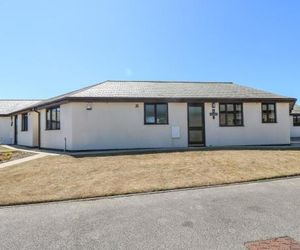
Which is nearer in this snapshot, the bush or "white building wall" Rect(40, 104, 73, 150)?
the bush

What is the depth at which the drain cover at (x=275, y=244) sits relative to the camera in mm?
4012

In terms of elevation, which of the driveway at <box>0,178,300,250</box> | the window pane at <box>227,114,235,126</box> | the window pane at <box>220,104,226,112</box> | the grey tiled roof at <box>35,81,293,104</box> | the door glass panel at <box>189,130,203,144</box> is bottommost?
the driveway at <box>0,178,300,250</box>

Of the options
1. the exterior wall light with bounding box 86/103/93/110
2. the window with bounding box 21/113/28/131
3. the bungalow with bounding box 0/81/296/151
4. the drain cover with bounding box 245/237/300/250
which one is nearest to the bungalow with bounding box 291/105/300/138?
the bungalow with bounding box 0/81/296/151

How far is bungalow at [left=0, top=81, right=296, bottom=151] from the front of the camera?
53.1ft

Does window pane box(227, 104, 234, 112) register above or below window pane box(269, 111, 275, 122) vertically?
above

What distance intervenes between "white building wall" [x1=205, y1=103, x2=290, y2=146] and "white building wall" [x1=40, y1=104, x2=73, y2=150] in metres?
8.11

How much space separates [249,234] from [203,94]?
14248 mm

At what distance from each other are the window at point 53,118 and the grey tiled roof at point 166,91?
66 cm

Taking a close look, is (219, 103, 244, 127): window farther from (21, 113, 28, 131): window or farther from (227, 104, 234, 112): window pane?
(21, 113, 28, 131): window

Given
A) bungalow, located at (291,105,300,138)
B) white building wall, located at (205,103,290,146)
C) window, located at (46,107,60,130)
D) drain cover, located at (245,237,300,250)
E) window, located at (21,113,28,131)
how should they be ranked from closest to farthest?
1. drain cover, located at (245,237,300,250)
2. window, located at (46,107,60,130)
3. white building wall, located at (205,103,290,146)
4. window, located at (21,113,28,131)
5. bungalow, located at (291,105,300,138)

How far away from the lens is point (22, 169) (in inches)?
422

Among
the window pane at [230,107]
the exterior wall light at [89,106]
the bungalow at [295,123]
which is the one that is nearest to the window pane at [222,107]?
the window pane at [230,107]

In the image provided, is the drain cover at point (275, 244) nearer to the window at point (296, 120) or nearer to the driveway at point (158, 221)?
the driveway at point (158, 221)

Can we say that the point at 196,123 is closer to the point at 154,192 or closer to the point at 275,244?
the point at 154,192
